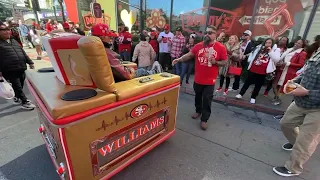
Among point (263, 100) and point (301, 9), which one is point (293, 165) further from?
point (301, 9)

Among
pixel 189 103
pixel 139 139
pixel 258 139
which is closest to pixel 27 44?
pixel 189 103

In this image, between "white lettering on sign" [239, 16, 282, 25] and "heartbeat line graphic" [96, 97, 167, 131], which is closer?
"heartbeat line graphic" [96, 97, 167, 131]

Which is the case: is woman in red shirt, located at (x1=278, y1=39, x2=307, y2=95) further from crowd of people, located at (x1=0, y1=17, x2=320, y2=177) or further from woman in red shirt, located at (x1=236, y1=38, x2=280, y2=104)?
woman in red shirt, located at (x1=236, y1=38, x2=280, y2=104)

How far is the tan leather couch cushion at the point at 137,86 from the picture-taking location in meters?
1.68

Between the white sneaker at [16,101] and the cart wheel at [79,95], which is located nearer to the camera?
the cart wheel at [79,95]

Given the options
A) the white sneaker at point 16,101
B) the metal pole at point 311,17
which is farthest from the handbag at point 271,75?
the white sneaker at point 16,101

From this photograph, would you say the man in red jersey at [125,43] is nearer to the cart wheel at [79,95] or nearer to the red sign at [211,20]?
the red sign at [211,20]

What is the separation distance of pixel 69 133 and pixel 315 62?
2.61 meters

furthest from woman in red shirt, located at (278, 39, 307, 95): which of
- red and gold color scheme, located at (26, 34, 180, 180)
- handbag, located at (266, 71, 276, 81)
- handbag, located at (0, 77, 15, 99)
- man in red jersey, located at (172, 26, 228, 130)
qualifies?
handbag, located at (0, 77, 15, 99)

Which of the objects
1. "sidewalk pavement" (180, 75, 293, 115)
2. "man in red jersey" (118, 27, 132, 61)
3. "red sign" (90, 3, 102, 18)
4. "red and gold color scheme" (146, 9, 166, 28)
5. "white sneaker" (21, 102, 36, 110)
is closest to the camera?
"white sneaker" (21, 102, 36, 110)

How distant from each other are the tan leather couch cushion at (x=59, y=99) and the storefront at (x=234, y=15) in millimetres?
6303

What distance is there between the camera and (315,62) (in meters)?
1.90

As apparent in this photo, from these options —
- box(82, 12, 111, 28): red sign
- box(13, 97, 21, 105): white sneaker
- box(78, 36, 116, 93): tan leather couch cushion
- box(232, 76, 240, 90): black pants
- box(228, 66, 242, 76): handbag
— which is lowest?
box(13, 97, 21, 105): white sneaker

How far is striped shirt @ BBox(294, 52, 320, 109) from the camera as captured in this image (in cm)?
185
